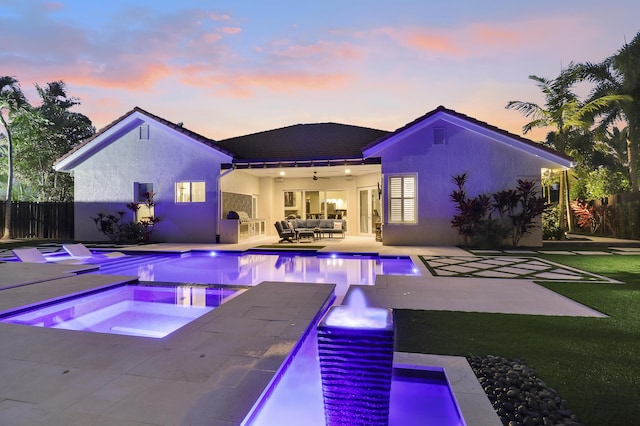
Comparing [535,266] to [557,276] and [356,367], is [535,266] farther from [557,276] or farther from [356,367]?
[356,367]

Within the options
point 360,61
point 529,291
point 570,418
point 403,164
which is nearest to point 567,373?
point 570,418

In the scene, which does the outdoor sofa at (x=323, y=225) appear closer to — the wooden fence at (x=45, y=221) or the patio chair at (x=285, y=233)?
the patio chair at (x=285, y=233)

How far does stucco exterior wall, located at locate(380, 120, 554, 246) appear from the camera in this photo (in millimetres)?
11938

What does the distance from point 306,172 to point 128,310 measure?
1181cm

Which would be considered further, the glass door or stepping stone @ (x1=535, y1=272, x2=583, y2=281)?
the glass door

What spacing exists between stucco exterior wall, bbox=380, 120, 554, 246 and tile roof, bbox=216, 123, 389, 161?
214cm

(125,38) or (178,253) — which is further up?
(125,38)

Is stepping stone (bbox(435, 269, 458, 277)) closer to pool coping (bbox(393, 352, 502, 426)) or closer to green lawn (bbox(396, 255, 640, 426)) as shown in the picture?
green lawn (bbox(396, 255, 640, 426))

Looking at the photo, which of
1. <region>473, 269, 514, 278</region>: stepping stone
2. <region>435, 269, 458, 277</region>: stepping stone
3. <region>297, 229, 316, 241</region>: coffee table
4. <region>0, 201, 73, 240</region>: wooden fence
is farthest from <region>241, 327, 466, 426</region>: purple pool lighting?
<region>0, 201, 73, 240</region>: wooden fence

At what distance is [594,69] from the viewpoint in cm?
1789

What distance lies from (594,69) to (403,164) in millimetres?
13836

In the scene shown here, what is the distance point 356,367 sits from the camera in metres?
1.81

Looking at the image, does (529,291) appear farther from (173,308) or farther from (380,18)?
(380,18)

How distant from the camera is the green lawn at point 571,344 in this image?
7.56 ft
